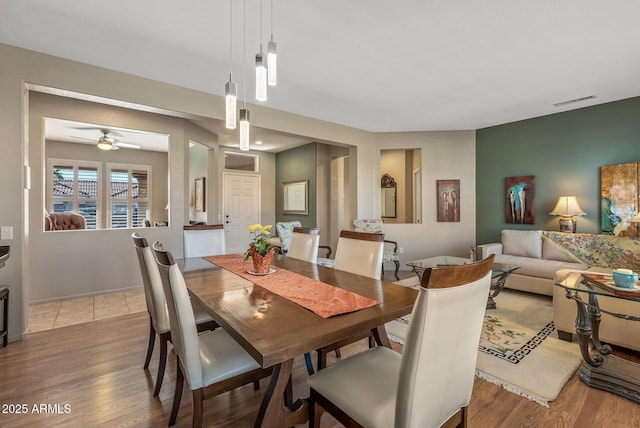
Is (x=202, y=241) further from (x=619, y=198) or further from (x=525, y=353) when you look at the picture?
(x=619, y=198)

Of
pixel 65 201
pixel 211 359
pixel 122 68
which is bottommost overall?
pixel 211 359

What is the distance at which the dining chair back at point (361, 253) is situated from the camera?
7.44 ft

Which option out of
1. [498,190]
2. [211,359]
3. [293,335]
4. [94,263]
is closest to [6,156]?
[94,263]

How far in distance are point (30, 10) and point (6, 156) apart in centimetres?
125

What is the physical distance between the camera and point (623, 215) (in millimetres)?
3801

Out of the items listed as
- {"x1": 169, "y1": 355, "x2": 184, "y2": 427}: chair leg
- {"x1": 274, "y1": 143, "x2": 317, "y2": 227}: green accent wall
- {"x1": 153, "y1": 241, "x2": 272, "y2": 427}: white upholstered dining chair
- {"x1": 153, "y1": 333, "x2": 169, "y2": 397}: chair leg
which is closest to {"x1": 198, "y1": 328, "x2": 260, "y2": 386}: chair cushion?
{"x1": 153, "y1": 241, "x2": 272, "y2": 427}: white upholstered dining chair

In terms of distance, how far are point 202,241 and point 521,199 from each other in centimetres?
492

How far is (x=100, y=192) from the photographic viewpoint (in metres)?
5.74

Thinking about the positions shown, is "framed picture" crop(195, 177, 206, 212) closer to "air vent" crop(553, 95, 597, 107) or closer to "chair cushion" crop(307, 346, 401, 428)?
"chair cushion" crop(307, 346, 401, 428)

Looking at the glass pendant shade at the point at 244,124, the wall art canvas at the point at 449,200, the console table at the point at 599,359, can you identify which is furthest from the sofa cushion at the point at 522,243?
the glass pendant shade at the point at 244,124

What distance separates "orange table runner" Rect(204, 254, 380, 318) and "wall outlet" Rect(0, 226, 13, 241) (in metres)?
1.96

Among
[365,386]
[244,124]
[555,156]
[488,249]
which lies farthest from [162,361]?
[555,156]

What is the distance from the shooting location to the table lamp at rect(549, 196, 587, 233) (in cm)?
404

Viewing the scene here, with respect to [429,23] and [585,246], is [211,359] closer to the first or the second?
[429,23]
